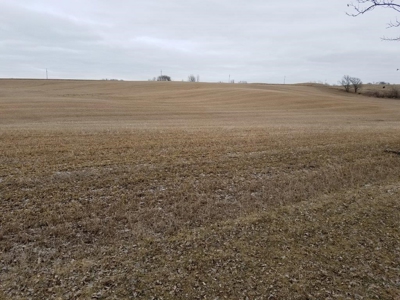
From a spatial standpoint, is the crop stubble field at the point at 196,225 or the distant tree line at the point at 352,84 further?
the distant tree line at the point at 352,84

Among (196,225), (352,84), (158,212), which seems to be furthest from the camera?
(352,84)

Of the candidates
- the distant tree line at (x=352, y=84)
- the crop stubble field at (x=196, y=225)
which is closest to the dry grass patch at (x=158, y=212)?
the crop stubble field at (x=196, y=225)

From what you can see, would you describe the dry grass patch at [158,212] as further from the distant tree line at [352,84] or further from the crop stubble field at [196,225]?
the distant tree line at [352,84]

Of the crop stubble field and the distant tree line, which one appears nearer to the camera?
the crop stubble field

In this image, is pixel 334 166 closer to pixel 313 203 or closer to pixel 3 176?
pixel 313 203

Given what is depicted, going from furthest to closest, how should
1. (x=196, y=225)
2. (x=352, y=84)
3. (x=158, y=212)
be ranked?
(x=352, y=84) → (x=158, y=212) → (x=196, y=225)

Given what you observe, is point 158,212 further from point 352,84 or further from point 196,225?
point 352,84

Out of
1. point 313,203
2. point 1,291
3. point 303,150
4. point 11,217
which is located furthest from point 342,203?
point 11,217

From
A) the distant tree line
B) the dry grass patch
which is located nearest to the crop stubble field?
the dry grass patch

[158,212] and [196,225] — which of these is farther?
[158,212]

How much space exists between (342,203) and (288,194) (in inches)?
39.7

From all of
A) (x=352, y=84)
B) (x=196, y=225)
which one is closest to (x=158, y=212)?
(x=196, y=225)

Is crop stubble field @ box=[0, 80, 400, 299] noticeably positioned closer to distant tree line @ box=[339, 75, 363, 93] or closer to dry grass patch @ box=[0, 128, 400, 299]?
dry grass patch @ box=[0, 128, 400, 299]

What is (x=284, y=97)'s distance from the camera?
46.6 m
